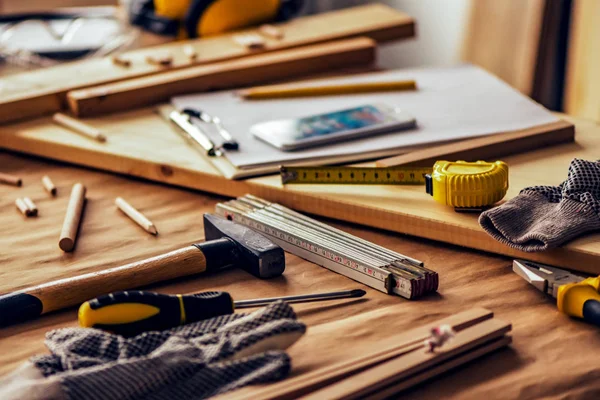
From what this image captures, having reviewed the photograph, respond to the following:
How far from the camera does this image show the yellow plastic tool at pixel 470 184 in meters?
1.19

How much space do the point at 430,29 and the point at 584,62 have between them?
0.85 meters

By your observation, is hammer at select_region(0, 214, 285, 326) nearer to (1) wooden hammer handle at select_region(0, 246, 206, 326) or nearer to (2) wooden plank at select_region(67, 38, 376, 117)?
(1) wooden hammer handle at select_region(0, 246, 206, 326)

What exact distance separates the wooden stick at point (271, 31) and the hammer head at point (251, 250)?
0.98m

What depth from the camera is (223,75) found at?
184 cm

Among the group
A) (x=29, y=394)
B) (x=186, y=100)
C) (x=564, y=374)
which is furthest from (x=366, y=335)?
(x=186, y=100)

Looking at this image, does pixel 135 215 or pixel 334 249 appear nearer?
pixel 334 249

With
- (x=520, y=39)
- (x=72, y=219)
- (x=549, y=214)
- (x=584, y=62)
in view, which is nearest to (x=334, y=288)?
(x=549, y=214)

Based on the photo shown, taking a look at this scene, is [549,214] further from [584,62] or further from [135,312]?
[584,62]

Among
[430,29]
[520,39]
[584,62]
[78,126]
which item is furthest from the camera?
[430,29]

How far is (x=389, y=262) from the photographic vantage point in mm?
1104

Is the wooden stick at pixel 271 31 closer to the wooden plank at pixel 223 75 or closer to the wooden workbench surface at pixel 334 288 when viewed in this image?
the wooden plank at pixel 223 75

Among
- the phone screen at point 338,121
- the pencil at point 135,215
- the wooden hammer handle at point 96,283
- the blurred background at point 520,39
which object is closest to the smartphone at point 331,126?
the phone screen at point 338,121

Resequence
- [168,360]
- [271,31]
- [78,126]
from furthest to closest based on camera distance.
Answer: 1. [271,31]
2. [78,126]
3. [168,360]

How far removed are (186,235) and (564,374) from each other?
607mm
